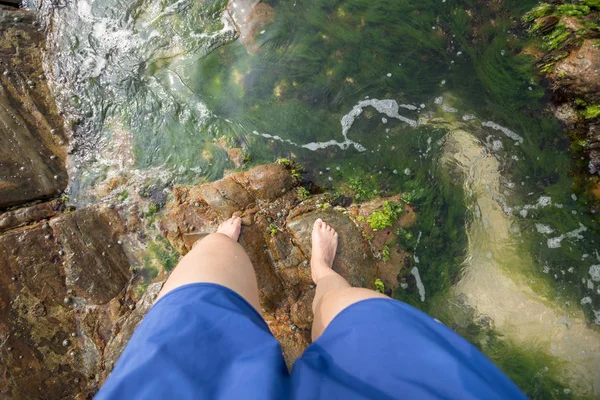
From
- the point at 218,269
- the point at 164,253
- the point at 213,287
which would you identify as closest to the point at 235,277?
the point at 218,269

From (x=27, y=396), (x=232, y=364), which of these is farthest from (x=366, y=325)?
(x=27, y=396)

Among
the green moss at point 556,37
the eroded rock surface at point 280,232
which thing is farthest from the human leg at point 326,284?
the green moss at point 556,37

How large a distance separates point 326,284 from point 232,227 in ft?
3.44

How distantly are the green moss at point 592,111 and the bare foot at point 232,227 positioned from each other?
3794 mm

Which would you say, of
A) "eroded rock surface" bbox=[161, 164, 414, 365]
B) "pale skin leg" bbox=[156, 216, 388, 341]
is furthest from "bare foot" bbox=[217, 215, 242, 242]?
"pale skin leg" bbox=[156, 216, 388, 341]

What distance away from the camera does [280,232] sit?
353cm

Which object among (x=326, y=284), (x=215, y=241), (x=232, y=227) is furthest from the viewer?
(x=232, y=227)

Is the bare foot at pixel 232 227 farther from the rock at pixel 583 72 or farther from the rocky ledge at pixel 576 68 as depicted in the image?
the rock at pixel 583 72

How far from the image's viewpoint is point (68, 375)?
3.37 m

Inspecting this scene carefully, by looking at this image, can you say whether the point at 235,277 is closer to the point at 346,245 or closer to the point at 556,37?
the point at 346,245

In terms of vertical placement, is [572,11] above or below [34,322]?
above

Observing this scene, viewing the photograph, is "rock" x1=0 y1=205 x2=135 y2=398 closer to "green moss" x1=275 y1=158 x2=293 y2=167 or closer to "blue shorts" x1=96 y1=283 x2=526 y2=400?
"green moss" x1=275 y1=158 x2=293 y2=167

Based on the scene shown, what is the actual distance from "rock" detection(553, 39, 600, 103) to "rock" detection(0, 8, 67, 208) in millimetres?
5591

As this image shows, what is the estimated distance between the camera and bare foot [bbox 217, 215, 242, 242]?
10.5 ft
